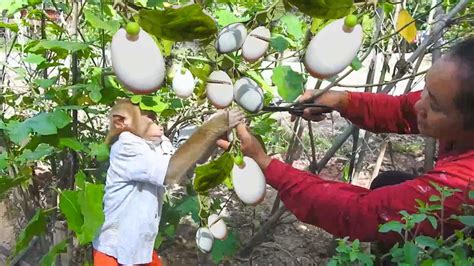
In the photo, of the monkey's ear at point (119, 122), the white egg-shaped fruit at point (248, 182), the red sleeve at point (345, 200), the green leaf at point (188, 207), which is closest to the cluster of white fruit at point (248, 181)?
the white egg-shaped fruit at point (248, 182)

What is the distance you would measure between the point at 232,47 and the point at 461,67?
0.44 meters

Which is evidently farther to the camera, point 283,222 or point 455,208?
point 283,222

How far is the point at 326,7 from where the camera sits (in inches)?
24.3

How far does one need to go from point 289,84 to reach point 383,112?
10.8 inches

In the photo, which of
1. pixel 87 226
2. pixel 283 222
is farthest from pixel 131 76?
pixel 283 222

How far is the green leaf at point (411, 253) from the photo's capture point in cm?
67

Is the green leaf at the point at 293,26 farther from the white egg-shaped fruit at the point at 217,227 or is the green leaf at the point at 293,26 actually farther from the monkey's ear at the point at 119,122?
the white egg-shaped fruit at the point at 217,227

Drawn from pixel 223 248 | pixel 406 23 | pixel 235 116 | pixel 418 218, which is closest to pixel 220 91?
pixel 235 116

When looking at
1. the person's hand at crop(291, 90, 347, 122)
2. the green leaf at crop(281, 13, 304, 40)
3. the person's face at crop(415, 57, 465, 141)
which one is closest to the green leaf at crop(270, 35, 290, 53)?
the green leaf at crop(281, 13, 304, 40)

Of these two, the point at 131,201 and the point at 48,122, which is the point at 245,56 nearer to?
the point at 48,122

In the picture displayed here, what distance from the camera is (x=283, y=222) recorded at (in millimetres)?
1952

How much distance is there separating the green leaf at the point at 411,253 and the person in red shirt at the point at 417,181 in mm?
252

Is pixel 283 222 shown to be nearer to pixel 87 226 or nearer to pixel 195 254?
pixel 195 254

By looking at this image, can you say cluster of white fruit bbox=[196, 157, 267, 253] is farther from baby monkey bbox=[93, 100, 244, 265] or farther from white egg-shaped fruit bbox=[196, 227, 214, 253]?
baby monkey bbox=[93, 100, 244, 265]
